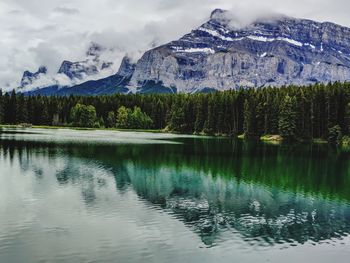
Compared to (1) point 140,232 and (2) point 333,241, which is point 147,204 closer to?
(1) point 140,232

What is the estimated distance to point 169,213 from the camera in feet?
124

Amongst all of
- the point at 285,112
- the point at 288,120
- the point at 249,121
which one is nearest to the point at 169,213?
the point at 288,120

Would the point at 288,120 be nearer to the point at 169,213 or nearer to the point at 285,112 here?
the point at 285,112

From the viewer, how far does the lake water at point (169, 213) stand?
28328 mm

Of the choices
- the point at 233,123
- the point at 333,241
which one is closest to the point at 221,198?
the point at 333,241

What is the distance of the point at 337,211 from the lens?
1633 inches

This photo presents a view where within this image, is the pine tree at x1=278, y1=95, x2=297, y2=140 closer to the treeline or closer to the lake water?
the treeline

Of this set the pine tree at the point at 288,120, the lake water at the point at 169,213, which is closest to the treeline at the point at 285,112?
the pine tree at the point at 288,120

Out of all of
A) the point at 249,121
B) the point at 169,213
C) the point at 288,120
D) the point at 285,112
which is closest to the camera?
the point at 169,213

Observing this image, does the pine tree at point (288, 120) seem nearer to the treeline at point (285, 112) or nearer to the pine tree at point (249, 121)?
the treeline at point (285, 112)

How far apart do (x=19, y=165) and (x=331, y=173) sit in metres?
47.1

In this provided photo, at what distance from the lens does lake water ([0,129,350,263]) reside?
28.3 metres

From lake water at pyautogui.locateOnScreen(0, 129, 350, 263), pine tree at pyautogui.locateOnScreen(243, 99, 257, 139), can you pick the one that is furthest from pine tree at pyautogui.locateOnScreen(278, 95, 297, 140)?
lake water at pyautogui.locateOnScreen(0, 129, 350, 263)

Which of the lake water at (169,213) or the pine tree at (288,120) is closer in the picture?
the lake water at (169,213)
